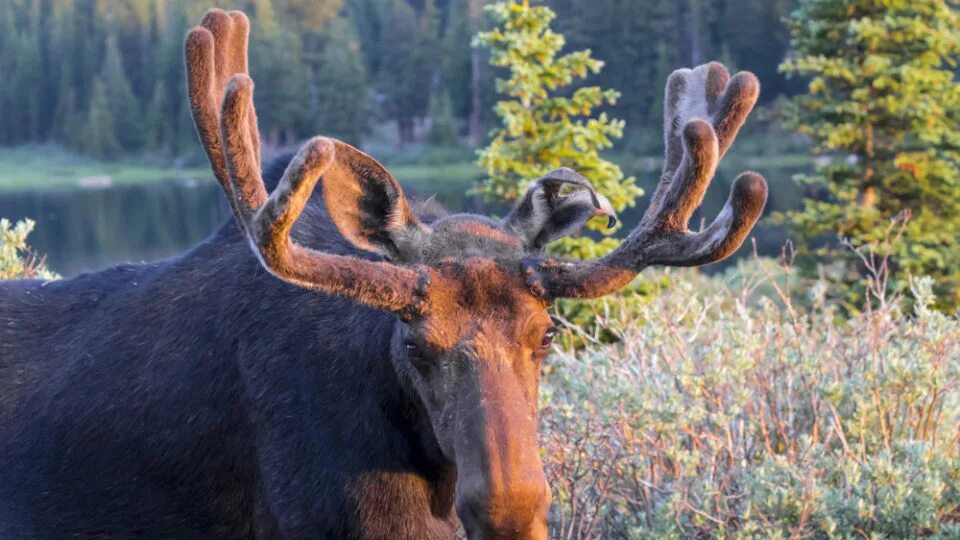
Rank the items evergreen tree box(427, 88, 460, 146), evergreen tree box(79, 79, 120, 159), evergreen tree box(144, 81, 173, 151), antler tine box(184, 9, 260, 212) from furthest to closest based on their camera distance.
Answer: evergreen tree box(144, 81, 173, 151) → evergreen tree box(79, 79, 120, 159) → evergreen tree box(427, 88, 460, 146) → antler tine box(184, 9, 260, 212)

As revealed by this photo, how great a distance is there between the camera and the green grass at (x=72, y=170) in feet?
270

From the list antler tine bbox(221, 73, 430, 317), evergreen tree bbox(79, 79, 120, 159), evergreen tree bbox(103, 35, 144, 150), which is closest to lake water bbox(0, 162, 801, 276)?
evergreen tree bbox(79, 79, 120, 159)

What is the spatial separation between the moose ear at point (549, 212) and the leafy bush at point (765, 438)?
165 centimetres

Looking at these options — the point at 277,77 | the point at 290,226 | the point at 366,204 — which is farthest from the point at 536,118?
the point at 277,77

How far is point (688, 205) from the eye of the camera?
12.7 feet

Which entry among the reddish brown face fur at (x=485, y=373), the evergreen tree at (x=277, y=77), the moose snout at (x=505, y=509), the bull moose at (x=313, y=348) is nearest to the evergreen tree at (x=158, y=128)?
the evergreen tree at (x=277, y=77)

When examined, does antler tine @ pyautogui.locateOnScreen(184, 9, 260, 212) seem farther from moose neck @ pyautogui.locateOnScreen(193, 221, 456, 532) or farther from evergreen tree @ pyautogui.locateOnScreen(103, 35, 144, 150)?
evergreen tree @ pyautogui.locateOnScreen(103, 35, 144, 150)

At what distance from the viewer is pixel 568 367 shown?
7242 millimetres

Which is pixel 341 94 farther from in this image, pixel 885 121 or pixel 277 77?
pixel 885 121

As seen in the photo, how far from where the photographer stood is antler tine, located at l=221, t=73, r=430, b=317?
3.40m

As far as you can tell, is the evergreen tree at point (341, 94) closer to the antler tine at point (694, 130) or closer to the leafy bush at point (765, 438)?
the leafy bush at point (765, 438)

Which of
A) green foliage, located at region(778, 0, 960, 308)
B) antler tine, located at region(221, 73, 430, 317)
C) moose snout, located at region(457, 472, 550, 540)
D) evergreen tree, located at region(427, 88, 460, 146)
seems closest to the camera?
moose snout, located at region(457, 472, 550, 540)

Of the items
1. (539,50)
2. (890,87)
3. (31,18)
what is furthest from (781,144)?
(31,18)

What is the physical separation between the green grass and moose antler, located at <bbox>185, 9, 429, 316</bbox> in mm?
80863
